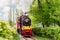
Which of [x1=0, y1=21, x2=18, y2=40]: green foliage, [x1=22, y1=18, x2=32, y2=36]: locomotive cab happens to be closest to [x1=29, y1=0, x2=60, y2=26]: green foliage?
[x1=22, y1=18, x2=32, y2=36]: locomotive cab

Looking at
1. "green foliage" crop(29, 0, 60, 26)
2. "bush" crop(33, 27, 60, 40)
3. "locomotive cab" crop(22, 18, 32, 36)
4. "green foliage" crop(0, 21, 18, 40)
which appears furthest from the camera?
"green foliage" crop(29, 0, 60, 26)

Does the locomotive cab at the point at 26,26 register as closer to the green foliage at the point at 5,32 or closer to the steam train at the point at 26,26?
A: the steam train at the point at 26,26

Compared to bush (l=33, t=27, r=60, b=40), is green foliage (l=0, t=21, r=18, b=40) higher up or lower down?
higher up

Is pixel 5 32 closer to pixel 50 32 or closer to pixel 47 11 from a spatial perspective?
pixel 50 32

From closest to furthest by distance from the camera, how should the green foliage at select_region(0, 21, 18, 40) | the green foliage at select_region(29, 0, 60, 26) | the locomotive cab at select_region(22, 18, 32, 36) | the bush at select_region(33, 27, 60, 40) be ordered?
1. the green foliage at select_region(0, 21, 18, 40)
2. the bush at select_region(33, 27, 60, 40)
3. the locomotive cab at select_region(22, 18, 32, 36)
4. the green foliage at select_region(29, 0, 60, 26)

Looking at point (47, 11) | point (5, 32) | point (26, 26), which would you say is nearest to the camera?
point (5, 32)

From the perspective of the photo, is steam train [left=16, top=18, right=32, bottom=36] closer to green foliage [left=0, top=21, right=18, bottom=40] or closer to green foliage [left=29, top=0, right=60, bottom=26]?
green foliage [left=29, top=0, right=60, bottom=26]

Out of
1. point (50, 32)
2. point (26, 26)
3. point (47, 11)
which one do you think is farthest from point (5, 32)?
point (47, 11)

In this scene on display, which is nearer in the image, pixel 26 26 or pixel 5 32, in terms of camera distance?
pixel 5 32

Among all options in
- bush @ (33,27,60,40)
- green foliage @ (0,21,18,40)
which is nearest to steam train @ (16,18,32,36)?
bush @ (33,27,60,40)

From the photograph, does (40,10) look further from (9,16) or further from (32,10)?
(9,16)

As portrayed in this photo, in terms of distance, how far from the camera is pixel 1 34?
5.95m

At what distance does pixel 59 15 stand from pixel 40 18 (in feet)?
Answer: 6.90

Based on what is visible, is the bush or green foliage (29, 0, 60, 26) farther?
green foliage (29, 0, 60, 26)
